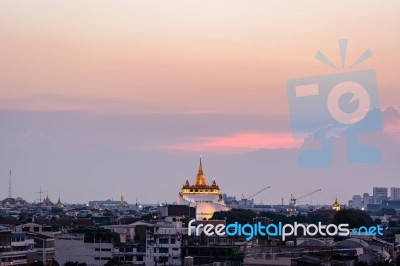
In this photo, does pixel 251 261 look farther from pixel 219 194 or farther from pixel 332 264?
pixel 219 194

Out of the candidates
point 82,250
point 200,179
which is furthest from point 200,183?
point 82,250

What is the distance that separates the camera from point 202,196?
13338 centimetres

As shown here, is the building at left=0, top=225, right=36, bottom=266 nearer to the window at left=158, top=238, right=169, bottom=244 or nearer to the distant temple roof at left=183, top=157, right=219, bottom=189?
the window at left=158, top=238, right=169, bottom=244

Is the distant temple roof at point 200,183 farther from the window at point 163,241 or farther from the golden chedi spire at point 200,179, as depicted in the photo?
the window at point 163,241

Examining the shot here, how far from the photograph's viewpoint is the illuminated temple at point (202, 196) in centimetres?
12938

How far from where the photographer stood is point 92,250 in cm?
5831

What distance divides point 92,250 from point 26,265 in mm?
5607

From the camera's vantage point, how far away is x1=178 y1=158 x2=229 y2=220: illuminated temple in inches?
5094

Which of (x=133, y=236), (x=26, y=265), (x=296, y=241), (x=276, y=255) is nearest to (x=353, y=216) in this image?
(x=133, y=236)

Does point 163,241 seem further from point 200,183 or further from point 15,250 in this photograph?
point 200,183

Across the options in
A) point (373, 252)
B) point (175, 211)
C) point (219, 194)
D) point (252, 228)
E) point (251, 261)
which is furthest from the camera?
point (219, 194)

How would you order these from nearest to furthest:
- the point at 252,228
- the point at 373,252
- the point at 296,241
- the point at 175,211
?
1. the point at 373,252
2. the point at 296,241
3. the point at 252,228
4. the point at 175,211

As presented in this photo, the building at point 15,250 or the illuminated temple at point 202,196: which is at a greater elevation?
the illuminated temple at point 202,196

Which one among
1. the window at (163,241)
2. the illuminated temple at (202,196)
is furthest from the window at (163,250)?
the illuminated temple at (202,196)
